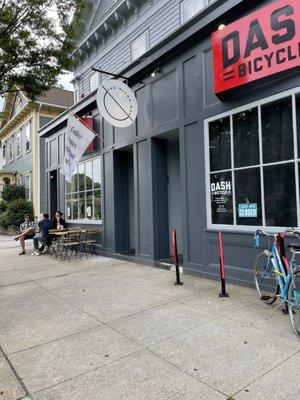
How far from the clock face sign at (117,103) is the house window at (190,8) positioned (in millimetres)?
3459

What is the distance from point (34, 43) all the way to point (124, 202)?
4831mm

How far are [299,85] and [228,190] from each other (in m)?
2.18

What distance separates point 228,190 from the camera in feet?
21.4

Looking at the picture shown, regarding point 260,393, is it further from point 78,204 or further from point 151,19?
point 151,19

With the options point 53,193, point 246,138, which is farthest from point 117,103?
point 53,193

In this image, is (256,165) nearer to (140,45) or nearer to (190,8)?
(190,8)

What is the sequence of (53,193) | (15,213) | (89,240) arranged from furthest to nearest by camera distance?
(15,213), (53,193), (89,240)

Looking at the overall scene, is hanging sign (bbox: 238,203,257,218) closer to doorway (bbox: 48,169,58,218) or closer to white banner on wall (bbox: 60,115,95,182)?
white banner on wall (bbox: 60,115,95,182)

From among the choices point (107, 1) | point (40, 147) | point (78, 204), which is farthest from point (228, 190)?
point (40, 147)

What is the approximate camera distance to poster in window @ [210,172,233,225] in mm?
6508

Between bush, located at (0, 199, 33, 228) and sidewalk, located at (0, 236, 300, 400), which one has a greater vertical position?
bush, located at (0, 199, 33, 228)

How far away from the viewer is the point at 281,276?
14.5ft

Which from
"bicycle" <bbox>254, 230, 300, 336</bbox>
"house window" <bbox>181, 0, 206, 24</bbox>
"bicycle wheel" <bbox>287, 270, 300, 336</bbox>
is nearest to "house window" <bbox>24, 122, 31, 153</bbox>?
"house window" <bbox>181, 0, 206, 24</bbox>

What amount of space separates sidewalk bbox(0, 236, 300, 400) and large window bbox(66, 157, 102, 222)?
471cm
